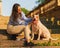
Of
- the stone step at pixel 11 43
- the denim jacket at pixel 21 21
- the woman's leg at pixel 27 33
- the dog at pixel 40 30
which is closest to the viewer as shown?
the woman's leg at pixel 27 33

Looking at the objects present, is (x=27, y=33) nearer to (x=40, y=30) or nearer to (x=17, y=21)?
(x=40, y=30)

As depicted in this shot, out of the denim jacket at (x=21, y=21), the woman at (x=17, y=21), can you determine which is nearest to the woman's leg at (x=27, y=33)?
the woman at (x=17, y=21)

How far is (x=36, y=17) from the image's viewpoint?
35.2ft

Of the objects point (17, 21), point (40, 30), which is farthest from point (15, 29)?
point (40, 30)

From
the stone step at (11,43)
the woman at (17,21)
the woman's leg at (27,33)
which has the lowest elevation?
the stone step at (11,43)

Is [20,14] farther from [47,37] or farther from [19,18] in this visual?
[47,37]

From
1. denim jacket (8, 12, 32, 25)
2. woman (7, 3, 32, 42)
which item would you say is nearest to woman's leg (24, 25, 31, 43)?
woman (7, 3, 32, 42)

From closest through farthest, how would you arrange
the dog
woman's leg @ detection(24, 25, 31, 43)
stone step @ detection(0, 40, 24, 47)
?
woman's leg @ detection(24, 25, 31, 43), stone step @ detection(0, 40, 24, 47), the dog

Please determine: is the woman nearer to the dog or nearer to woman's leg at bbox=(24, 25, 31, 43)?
woman's leg at bbox=(24, 25, 31, 43)

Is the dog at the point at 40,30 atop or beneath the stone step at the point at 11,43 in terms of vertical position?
atop

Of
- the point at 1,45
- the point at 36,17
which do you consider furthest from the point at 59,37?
the point at 1,45

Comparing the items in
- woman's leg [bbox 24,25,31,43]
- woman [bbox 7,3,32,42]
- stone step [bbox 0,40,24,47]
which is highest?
woman [bbox 7,3,32,42]

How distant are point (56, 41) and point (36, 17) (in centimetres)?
112

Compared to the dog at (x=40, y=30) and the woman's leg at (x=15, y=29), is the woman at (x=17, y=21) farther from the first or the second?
the dog at (x=40, y=30)
